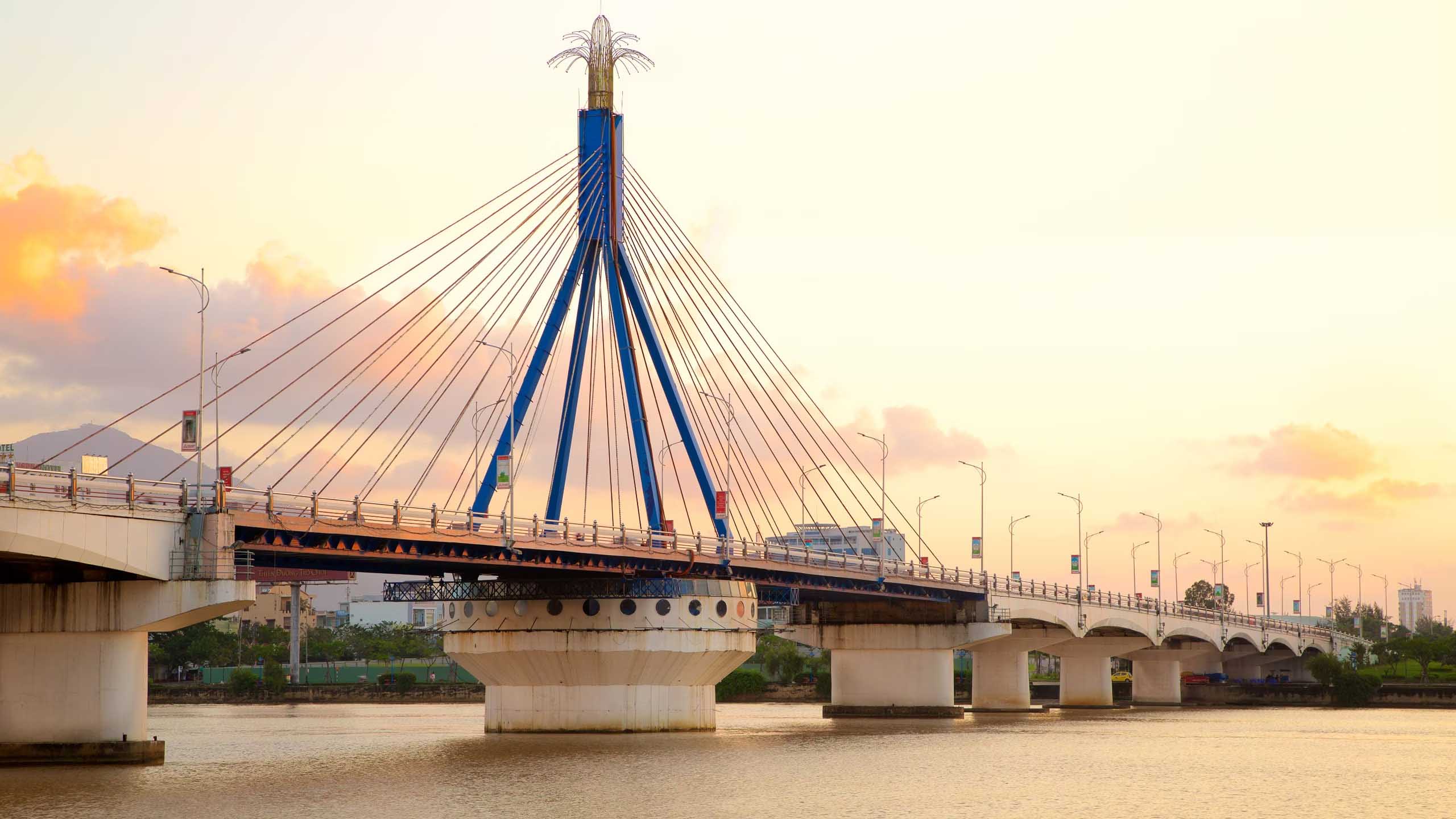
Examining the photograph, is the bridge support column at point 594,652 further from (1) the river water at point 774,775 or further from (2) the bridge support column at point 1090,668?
(2) the bridge support column at point 1090,668

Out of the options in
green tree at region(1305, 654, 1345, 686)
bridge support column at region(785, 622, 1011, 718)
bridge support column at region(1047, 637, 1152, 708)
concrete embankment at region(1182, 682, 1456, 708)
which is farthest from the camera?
green tree at region(1305, 654, 1345, 686)

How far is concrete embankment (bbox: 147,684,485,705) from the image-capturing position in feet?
489

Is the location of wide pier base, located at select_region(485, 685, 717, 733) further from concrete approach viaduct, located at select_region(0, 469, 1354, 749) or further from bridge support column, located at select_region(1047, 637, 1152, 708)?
bridge support column, located at select_region(1047, 637, 1152, 708)

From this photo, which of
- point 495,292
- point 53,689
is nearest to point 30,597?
point 53,689

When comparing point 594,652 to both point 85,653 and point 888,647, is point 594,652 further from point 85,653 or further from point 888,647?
point 888,647

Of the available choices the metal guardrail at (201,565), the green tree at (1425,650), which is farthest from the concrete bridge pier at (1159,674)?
the metal guardrail at (201,565)

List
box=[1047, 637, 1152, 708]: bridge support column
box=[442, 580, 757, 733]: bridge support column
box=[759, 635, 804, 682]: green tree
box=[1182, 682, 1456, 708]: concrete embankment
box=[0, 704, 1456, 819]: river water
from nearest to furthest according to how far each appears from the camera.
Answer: box=[0, 704, 1456, 819]: river water, box=[442, 580, 757, 733]: bridge support column, box=[1047, 637, 1152, 708]: bridge support column, box=[1182, 682, 1456, 708]: concrete embankment, box=[759, 635, 804, 682]: green tree

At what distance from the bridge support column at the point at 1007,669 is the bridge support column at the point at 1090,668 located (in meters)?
13.3

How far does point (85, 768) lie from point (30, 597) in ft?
18.4

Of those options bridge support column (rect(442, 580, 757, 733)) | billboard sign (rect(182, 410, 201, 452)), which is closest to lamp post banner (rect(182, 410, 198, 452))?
billboard sign (rect(182, 410, 201, 452))

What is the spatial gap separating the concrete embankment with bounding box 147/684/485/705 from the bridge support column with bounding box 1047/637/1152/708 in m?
48.5

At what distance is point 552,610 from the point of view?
74438 mm

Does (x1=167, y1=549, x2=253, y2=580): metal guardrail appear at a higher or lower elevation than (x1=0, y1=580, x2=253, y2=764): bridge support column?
higher

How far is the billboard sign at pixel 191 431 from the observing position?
5103 centimetres
